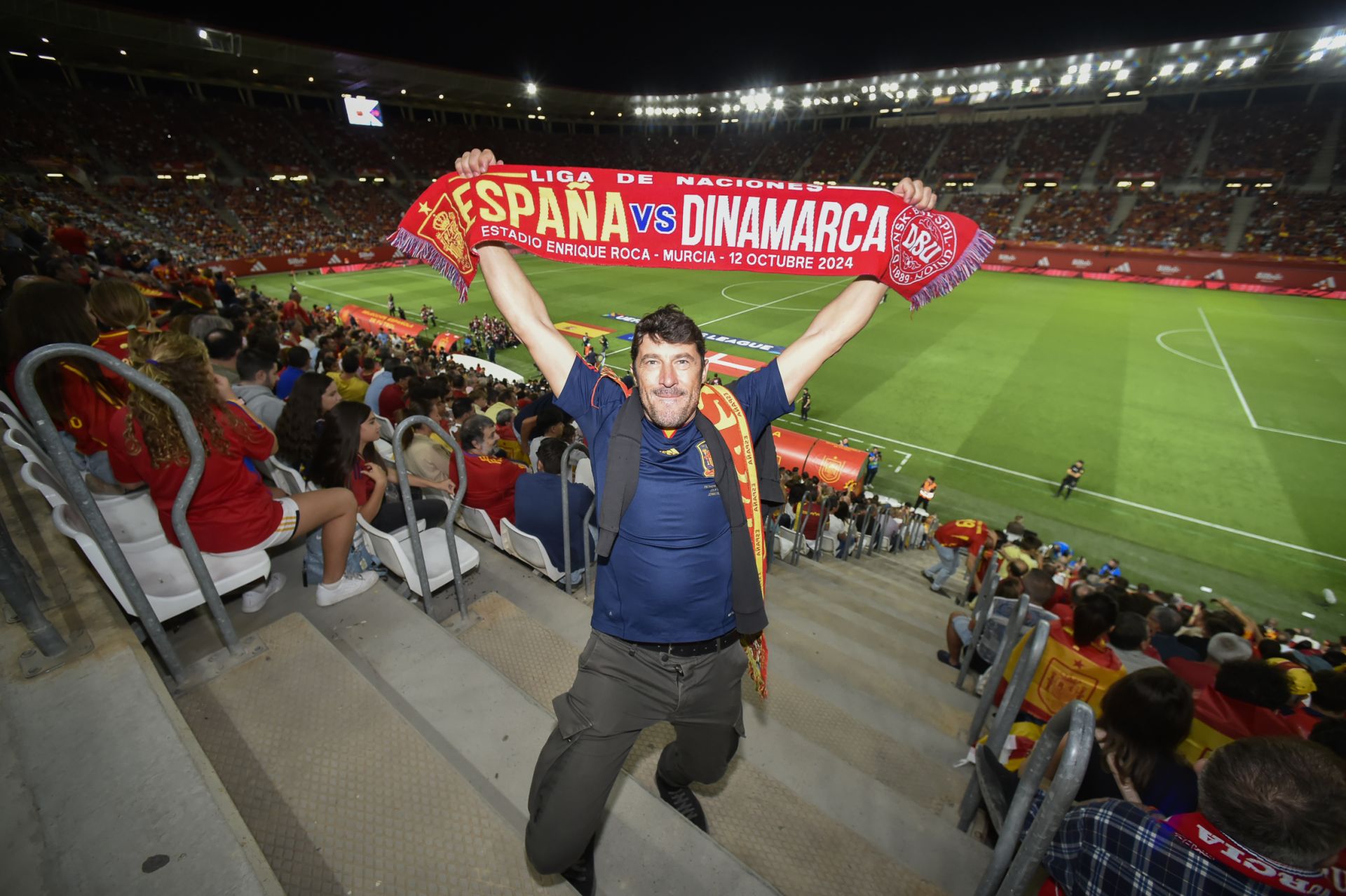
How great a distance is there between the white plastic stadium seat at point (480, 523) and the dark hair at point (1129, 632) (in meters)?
5.45

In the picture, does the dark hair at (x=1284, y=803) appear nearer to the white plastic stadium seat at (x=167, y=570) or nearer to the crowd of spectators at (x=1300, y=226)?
the white plastic stadium seat at (x=167, y=570)

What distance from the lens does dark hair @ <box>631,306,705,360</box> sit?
2.61 m

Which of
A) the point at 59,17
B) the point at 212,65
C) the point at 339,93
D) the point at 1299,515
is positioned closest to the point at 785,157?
the point at 339,93

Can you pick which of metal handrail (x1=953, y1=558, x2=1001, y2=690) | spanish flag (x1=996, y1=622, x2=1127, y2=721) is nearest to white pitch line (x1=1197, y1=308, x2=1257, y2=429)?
metal handrail (x1=953, y1=558, x2=1001, y2=690)

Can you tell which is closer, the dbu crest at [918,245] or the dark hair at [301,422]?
the dbu crest at [918,245]

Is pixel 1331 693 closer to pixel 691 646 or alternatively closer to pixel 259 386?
pixel 691 646

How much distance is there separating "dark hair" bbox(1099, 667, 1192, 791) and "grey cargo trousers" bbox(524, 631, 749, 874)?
1728 millimetres

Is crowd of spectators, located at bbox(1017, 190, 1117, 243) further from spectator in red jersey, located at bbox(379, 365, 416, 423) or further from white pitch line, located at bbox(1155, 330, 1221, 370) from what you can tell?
spectator in red jersey, located at bbox(379, 365, 416, 423)

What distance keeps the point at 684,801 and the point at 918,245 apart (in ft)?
11.3

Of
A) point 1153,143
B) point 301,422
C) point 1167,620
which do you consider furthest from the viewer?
point 1153,143

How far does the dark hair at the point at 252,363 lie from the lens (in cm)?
587

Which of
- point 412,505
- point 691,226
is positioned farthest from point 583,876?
point 691,226

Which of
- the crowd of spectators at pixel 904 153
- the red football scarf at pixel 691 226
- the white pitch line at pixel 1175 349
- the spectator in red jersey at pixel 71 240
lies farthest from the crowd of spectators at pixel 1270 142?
the spectator in red jersey at pixel 71 240

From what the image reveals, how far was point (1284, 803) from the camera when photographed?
1643 mm
